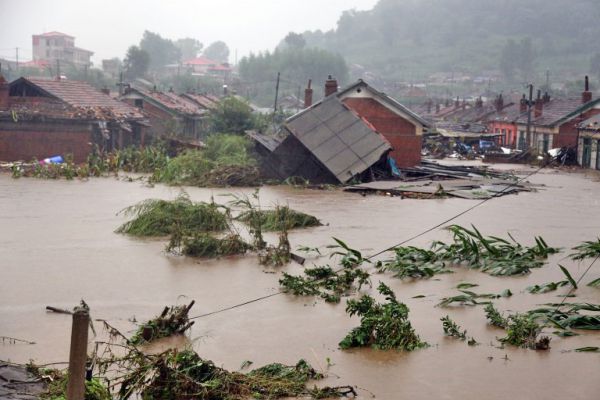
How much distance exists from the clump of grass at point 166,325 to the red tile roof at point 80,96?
26093mm

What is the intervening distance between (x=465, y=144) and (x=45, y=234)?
1452 inches

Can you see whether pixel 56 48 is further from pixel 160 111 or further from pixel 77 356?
pixel 77 356

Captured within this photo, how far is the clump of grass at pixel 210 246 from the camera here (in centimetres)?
1716

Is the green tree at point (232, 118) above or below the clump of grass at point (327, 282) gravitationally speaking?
above

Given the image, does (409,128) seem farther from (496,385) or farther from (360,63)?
(360,63)

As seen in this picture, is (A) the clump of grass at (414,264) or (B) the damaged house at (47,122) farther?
(B) the damaged house at (47,122)

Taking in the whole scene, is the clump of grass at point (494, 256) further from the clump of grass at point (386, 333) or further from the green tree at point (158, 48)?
the green tree at point (158, 48)

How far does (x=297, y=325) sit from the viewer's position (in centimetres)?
1224

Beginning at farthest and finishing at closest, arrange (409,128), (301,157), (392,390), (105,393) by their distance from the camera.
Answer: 1. (409,128)
2. (301,157)
3. (392,390)
4. (105,393)

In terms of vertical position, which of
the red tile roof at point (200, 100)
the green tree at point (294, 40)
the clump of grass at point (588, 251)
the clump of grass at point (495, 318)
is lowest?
the clump of grass at point (495, 318)

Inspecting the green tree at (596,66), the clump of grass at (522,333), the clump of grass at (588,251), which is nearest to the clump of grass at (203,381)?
the clump of grass at (522,333)

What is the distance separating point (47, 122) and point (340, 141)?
13.0 m

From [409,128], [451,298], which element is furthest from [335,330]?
[409,128]

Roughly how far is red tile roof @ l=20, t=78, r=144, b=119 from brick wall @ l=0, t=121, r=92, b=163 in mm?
1232
